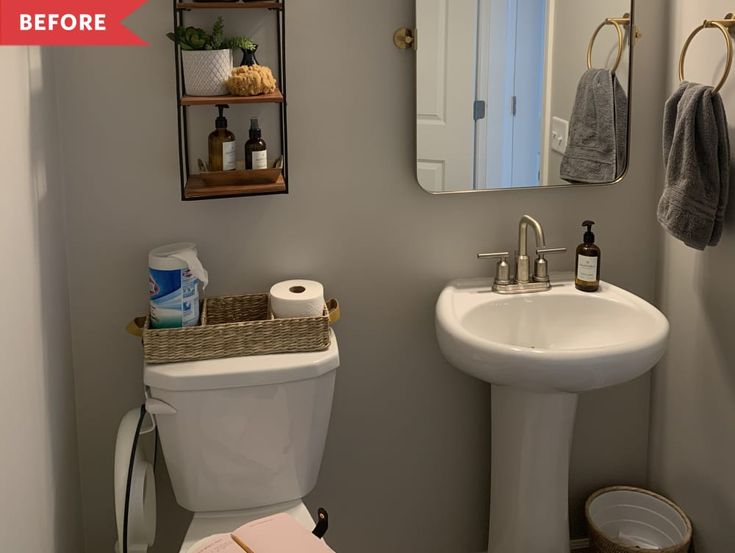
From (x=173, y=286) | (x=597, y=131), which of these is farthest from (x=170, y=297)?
(x=597, y=131)

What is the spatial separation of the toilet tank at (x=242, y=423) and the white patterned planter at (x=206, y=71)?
21.8 inches

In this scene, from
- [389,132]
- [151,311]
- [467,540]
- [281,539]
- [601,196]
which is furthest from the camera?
[467,540]

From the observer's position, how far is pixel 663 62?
2.24 meters

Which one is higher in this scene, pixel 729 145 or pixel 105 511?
pixel 729 145

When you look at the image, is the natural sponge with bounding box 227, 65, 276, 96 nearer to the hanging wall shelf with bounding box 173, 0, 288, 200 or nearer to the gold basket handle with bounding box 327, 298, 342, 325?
the hanging wall shelf with bounding box 173, 0, 288, 200

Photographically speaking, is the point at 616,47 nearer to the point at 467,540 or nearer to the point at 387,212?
the point at 387,212

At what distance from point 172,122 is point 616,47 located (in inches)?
40.3

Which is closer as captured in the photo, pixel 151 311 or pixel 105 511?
pixel 151 311

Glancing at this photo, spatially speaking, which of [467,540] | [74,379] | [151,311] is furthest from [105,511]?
[467,540]

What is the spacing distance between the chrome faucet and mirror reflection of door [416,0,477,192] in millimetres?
170

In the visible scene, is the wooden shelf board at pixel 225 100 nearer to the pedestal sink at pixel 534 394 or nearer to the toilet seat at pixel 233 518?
the pedestal sink at pixel 534 394

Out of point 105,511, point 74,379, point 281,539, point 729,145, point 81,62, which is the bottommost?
point 105,511

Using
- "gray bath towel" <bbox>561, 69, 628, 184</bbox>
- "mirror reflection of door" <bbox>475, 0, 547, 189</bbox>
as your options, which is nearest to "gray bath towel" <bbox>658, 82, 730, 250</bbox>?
"gray bath towel" <bbox>561, 69, 628, 184</bbox>

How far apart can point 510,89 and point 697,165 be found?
440 millimetres
